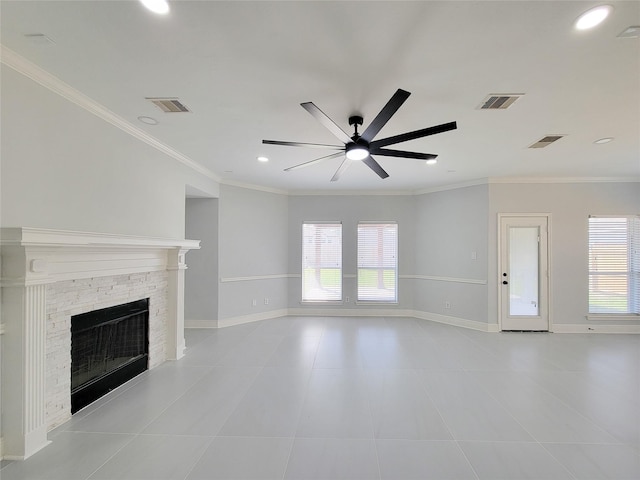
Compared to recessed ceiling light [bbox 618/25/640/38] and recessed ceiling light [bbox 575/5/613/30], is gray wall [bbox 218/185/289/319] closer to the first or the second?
recessed ceiling light [bbox 575/5/613/30]

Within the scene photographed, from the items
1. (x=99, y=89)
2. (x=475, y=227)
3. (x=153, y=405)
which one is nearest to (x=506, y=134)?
(x=475, y=227)

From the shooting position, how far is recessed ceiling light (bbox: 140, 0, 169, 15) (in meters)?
1.57

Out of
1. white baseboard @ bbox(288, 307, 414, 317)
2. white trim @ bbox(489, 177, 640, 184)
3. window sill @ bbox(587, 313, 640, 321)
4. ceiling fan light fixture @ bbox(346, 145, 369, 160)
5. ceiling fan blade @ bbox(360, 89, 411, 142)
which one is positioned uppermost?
white trim @ bbox(489, 177, 640, 184)

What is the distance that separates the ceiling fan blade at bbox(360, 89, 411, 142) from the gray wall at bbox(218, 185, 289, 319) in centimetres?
386

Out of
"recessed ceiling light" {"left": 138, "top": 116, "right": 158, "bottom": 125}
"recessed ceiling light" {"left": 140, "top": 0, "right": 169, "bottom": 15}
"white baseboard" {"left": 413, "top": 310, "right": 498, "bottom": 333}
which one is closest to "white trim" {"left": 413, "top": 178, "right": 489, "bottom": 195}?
"white baseboard" {"left": 413, "top": 310, "right": 498, "bottom": 333}

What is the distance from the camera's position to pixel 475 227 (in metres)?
5.61

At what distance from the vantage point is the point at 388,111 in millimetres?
2076

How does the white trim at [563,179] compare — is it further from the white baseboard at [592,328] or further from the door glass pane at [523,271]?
the white baseboard at [592,328]

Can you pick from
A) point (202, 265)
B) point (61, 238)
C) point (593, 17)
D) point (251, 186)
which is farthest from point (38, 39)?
point (251, 186)

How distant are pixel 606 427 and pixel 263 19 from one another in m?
4.04

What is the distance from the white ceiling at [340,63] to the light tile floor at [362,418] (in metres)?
2.81

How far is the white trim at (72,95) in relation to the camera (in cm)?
204

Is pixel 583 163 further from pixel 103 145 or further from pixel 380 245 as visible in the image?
pixel 103 145

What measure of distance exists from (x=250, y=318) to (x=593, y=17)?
599 cm
